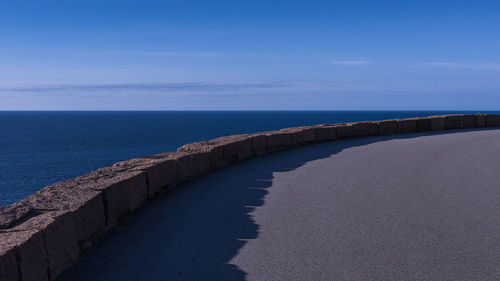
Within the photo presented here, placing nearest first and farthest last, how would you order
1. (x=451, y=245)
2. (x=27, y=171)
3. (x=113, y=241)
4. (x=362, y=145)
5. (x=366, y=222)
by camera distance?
(x=451, y=245), (x=113, y=241), (x=366, y=222), (x=362, y=145), (x=27, y=171)

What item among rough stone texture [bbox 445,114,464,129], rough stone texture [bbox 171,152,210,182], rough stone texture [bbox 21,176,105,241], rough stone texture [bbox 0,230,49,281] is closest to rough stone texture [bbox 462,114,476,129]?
rough stone texture [bbox 445,114,464,129]

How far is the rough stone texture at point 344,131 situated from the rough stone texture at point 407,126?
3084mm

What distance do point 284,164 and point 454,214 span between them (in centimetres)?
479

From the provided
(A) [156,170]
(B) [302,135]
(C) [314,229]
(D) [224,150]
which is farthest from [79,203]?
(B) [302,135]

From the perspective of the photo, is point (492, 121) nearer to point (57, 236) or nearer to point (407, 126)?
point (407, 126)

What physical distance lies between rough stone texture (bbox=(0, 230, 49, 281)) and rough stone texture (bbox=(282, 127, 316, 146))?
33.1 feet

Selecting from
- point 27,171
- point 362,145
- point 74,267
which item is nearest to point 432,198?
point 74,267

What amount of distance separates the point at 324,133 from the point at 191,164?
7.49 m

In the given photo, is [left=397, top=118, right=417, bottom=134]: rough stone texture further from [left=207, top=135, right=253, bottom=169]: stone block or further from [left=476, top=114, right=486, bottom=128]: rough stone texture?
[left=207, top=135, right=253, bottom=169]: stone block

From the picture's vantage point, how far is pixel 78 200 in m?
4.96

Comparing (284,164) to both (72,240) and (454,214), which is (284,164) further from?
(72,240)

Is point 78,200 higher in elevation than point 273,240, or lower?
higher

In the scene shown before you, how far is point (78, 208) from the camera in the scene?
471cm

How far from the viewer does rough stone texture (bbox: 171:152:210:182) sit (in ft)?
27.1
